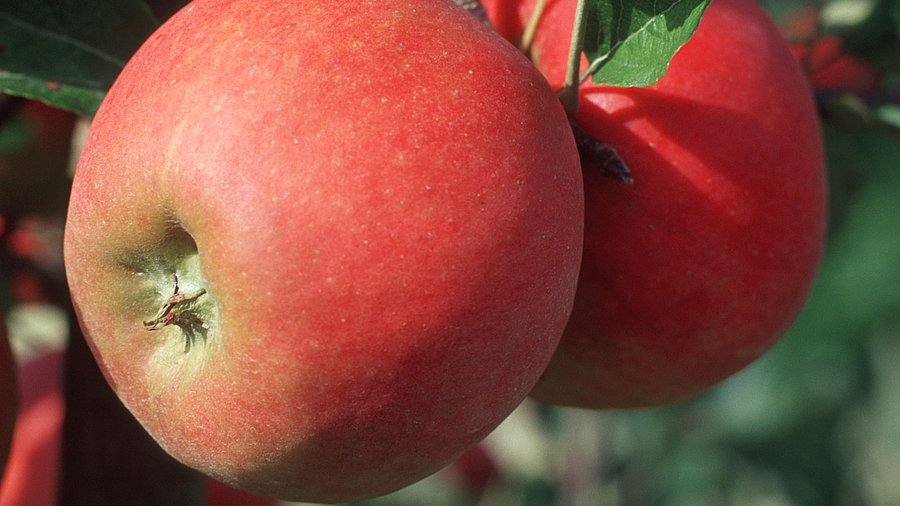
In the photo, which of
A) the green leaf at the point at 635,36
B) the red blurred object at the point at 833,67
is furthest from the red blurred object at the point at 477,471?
the green leaf at the point at 635,36

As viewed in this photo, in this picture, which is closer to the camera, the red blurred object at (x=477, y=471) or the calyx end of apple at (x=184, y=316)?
the calyx end of apple at (x=184, y=316)

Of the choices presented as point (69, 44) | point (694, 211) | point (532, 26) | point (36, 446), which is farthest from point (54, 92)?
Answer: point (36, 446)

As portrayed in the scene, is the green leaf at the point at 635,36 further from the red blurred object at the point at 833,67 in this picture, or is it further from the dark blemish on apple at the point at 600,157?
the red blurred object at the point at 833,67

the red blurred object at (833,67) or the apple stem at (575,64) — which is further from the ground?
the apple stem at (575,64)

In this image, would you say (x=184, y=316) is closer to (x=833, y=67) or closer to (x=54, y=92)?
(x=54, y=92)

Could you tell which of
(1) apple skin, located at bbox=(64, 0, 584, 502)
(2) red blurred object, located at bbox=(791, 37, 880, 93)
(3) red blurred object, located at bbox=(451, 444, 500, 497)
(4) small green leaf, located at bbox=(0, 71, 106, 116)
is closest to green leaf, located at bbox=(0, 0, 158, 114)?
(4) small green leaf, located at bbox=(0, 71, 106, 116)

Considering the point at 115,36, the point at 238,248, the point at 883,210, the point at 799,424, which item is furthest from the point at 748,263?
the point at 883,210

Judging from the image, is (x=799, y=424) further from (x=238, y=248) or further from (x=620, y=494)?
(x=238, y=248)
